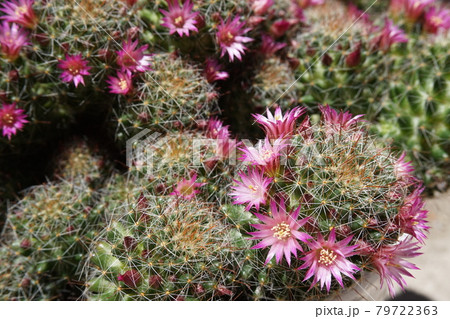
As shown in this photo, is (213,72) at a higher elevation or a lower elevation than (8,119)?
higher

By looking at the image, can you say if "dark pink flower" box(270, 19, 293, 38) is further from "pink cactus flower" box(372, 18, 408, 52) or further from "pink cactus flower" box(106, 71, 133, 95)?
"pink cactus flower" box(106, 71, 133, 95)

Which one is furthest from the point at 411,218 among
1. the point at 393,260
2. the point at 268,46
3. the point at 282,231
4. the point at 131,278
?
the point at 268,46

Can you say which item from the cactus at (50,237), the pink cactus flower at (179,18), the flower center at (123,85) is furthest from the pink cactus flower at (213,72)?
the cactus at (50,237)

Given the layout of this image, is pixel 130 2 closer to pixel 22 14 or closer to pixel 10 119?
pixel 22 14

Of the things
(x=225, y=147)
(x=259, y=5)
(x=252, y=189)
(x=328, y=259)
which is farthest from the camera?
(x=259, y=5)

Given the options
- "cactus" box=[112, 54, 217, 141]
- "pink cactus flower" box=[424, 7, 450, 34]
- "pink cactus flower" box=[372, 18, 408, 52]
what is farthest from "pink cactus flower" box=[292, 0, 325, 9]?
"cactus" box=[112, 54, 217, 141]

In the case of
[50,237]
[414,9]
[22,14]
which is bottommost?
[50,237]
